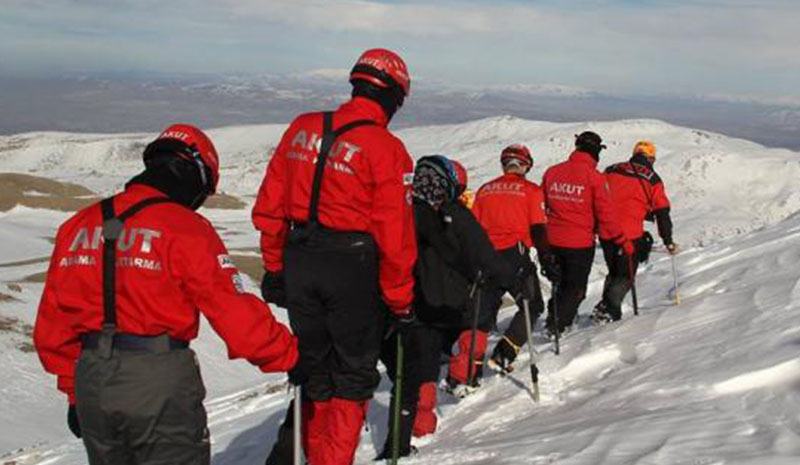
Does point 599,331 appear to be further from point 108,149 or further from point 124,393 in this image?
point 108,149

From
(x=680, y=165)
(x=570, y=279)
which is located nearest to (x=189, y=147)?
(x=570, y=279)

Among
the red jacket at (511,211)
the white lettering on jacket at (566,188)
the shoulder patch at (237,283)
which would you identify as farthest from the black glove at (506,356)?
the shoulder patch at (237,283)

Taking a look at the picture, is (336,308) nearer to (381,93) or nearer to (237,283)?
(237,283)

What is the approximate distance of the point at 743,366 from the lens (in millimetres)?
5730

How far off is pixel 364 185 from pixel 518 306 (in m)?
3.59

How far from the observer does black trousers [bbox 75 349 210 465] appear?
369 cm

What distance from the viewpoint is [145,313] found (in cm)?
370

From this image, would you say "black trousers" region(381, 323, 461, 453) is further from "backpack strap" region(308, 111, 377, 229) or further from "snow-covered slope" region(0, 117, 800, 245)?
"snow-covered slope" region(0, 117, 800, 245)

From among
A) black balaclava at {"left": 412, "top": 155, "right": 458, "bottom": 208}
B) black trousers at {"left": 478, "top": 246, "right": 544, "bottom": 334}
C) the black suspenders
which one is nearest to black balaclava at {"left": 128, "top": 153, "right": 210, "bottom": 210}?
the black suspenders

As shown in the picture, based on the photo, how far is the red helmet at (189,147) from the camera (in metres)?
3.95

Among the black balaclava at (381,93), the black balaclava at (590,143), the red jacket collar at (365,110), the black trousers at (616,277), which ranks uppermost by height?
the black balaclava at (381,93)

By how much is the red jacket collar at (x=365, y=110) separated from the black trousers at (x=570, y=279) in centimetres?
474

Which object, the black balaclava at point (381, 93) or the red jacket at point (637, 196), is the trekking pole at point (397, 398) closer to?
the black balaclava at point (381, 93)

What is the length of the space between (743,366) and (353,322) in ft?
9.85
